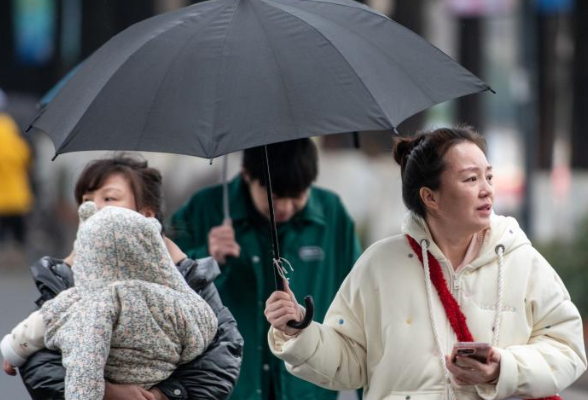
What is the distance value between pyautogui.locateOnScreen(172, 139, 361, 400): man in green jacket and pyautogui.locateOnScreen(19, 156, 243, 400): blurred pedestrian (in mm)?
722

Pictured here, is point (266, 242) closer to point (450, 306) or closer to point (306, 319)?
point (306, 319)

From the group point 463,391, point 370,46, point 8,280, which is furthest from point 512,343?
point 8,280

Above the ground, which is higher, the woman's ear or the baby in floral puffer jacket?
the woman's ear

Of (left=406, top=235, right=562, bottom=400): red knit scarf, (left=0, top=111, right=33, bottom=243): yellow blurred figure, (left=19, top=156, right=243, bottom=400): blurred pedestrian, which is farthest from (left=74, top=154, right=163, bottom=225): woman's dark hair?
(left=0, top=111, right=33, bottom=243): yellow blurred figure

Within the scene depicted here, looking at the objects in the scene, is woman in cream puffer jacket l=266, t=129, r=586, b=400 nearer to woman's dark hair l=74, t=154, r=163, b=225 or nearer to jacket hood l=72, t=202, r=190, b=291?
jacket hood l=72, t=202, r=190, b=291

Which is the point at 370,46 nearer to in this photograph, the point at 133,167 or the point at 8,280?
the point at 133,167

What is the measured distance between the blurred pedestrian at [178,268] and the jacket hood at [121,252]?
0.72 ft

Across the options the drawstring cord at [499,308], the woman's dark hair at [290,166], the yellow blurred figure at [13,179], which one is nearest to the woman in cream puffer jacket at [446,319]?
the drawstring cord at [499,308]

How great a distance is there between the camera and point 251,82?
12.9 ft

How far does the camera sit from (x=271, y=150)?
17.1 feet

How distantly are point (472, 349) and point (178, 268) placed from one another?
104 centimetres

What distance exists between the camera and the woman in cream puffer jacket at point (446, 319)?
3.93 meters

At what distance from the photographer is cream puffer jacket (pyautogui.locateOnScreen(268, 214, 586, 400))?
12.9 ft

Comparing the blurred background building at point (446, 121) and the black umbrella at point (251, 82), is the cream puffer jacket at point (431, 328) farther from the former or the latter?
the blurred background building at point (446, 121)
